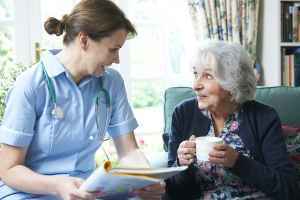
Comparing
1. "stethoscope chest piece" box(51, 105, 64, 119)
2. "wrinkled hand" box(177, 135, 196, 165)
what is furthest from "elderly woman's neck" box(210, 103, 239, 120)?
"stethoscope chest piece" box(51, 105, 64, 119)

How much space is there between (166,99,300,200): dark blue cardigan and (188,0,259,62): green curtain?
129cm

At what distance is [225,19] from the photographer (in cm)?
307

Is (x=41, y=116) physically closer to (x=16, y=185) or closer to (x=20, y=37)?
(x=16, y=185)

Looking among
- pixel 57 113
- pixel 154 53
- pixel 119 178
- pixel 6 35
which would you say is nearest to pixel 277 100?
pixel 57 113

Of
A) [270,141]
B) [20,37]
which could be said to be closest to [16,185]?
[270,141]

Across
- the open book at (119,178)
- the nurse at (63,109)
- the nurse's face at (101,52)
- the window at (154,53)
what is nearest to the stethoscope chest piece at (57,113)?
the nurse at (63,109)

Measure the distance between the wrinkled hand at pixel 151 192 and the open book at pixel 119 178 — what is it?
84mm

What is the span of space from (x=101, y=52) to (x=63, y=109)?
9.0 inches

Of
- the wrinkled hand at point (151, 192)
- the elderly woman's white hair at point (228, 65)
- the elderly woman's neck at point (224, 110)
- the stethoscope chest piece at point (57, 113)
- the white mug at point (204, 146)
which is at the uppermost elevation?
the elderly woman's white hair at point (228, 65)

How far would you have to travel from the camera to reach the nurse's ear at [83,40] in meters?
1.54

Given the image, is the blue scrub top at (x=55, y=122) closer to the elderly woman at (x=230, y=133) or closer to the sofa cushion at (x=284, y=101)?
the elderly woman at (x=230, y=133)

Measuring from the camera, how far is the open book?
118cm

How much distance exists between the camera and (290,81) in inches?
125

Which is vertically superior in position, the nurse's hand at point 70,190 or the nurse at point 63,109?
the nurse at point 63,109
